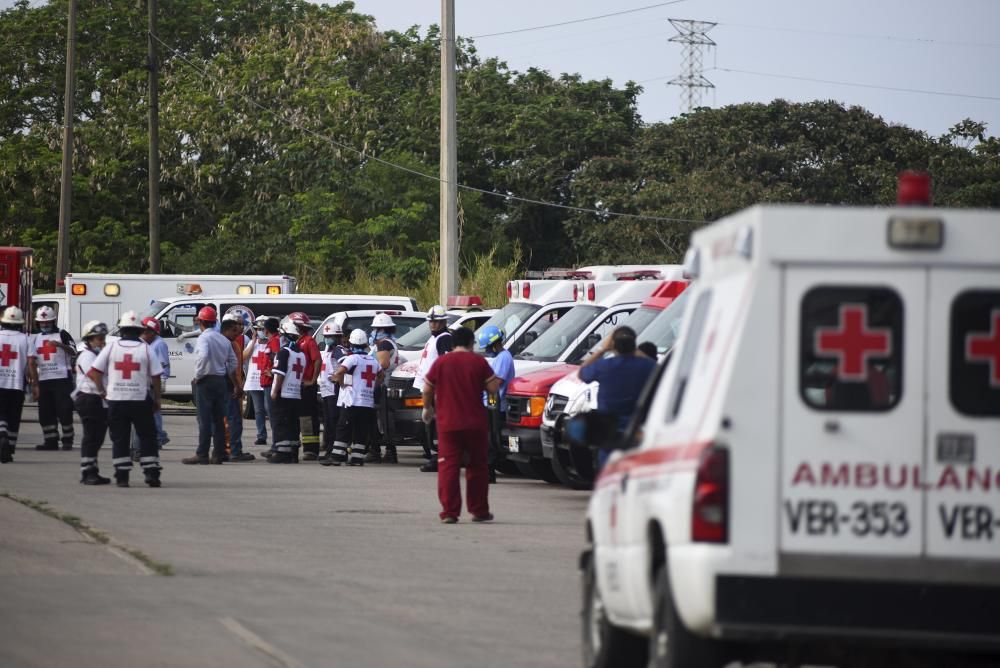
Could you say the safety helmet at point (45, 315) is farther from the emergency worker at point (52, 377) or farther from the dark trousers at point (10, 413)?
the dark trousers at point (10, 413)

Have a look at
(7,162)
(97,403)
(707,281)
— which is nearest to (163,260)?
(7,162)

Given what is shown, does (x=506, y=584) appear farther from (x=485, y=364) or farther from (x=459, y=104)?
(x=459, y=104)

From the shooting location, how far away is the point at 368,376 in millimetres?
21812

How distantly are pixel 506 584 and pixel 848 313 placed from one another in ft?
18.7

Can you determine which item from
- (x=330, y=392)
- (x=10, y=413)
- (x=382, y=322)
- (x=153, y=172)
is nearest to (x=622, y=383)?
(x=382, y=322)

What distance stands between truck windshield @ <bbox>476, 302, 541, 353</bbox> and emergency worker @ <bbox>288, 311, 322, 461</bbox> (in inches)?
84.0

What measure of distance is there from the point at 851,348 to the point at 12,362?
17139 mm

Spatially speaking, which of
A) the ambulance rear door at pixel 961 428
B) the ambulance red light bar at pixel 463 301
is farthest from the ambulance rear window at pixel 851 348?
the ambulance red light bar at pixel 463 301

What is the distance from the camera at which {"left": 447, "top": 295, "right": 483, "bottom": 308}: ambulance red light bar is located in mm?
28047

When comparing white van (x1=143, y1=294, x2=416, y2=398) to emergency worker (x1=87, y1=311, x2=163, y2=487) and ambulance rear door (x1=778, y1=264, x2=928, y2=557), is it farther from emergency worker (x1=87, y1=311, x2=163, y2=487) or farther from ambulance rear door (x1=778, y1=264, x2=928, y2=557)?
ambulance rear door (x1=778, y1=264, x2=928, y2=557)

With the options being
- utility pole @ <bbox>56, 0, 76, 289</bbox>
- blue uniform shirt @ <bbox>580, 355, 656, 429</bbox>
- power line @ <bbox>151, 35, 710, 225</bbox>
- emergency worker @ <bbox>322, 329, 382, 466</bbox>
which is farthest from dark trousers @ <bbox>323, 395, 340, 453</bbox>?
power line @ <bbox>151, 35, 710, 225</bbox>

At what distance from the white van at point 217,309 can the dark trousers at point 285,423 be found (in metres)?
10.1

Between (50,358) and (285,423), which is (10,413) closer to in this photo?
(50,358)

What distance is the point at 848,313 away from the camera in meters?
6.28
